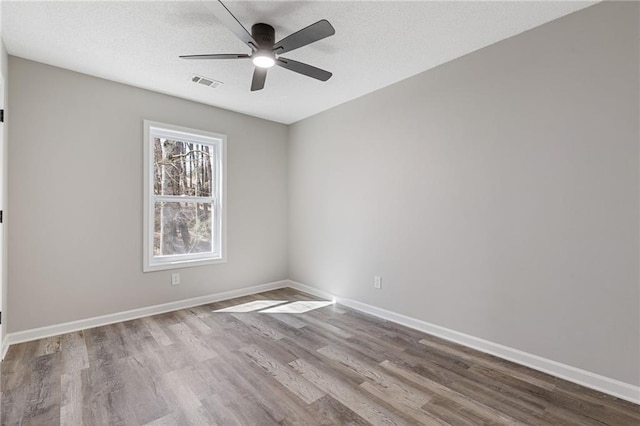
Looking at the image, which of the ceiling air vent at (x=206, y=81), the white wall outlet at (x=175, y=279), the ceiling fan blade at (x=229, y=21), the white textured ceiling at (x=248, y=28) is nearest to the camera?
the ceiling fan blade at (x=229, y=21)

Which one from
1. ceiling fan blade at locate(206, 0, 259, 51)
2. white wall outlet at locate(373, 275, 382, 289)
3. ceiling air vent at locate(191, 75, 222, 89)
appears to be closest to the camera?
ceiling fan blade at locate(206, 0, 259, 51)

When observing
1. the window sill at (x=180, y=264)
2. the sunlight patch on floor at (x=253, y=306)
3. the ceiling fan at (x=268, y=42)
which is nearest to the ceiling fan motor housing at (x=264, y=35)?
the ceiling fan at (x=268, y=42)

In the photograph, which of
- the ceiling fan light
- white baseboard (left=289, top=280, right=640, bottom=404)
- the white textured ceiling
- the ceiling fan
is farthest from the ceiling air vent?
white baseboard (left=289, top=280, right=640, bottom=404)

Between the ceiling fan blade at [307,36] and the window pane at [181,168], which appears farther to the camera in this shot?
the window pane at [181,168]

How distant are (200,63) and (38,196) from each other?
6.46 feet

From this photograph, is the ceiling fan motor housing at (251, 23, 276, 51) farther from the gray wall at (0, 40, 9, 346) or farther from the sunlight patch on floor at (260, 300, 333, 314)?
the sunlight patch on floor at (260, 300, 333, 314)

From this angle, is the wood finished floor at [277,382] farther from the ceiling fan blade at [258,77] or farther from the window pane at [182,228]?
the ceiling fan blade at [258,77]

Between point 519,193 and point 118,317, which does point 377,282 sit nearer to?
point 519,193

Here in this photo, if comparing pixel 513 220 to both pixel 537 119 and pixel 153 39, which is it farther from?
pixel 153 39

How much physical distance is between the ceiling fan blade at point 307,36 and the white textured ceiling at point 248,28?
0.23 metres

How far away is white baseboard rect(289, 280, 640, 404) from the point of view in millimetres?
1945

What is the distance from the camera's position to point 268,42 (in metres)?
2.24

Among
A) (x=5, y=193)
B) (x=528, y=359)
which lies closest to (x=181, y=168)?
(x=5, y=193)

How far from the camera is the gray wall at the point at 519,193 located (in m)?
1.97
